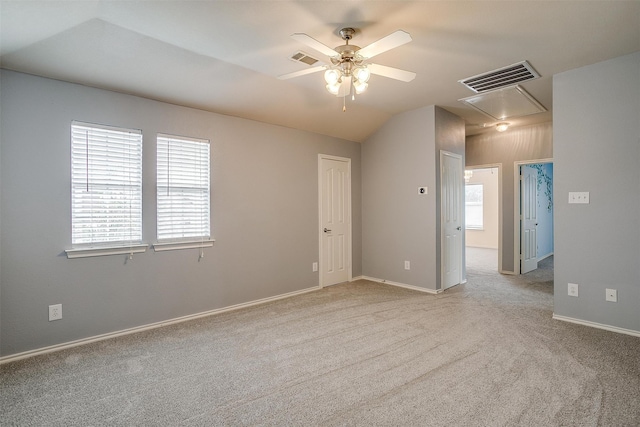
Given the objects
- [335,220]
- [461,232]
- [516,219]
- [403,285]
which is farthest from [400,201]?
[516,219]

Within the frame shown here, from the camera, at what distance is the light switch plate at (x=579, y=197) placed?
10.4ft

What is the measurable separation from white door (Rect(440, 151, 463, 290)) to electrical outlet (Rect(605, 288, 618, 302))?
5.81 ft

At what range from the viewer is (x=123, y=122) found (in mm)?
3074

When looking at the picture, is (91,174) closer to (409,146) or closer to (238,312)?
(238,312)

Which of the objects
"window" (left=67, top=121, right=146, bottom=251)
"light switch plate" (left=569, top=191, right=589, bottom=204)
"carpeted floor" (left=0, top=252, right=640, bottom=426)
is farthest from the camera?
"light switch plate" (left=569, top=191, right=589, bottom=204)

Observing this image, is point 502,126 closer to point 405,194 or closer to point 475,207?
point 405,194

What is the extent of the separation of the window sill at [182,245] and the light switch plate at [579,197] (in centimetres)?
390

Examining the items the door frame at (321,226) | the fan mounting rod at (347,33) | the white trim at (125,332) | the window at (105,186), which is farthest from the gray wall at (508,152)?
the window at (105,186)

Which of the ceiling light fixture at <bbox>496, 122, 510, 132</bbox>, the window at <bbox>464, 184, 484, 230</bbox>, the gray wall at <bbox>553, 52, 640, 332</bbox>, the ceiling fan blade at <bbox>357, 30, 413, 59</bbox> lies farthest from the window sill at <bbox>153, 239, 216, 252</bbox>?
the window at <bbox>464, 184, 484, 230</bbox>

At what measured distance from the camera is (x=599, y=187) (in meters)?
3.10

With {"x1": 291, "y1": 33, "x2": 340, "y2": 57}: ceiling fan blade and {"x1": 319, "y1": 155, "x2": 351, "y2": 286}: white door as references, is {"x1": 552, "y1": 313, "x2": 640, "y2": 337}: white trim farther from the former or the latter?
{"x1": 291, "y1": 33, "x2": 340, "y2": 57}: ceiling fan blade

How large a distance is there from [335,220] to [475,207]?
20.9 feet

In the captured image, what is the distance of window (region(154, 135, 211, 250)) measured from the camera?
3344mm

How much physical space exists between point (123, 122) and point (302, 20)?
6.65 ft
